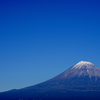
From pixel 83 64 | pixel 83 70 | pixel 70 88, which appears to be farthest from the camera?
pixel 83 64

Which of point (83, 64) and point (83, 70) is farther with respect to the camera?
point (83, 64)

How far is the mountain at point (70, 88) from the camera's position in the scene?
302 feet

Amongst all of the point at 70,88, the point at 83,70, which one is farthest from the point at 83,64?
the point at 70,88

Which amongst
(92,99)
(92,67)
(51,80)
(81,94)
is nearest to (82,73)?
(92,67)

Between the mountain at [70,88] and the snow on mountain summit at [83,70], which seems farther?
the snow on mountain summit at [83,70]

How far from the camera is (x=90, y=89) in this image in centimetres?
9994

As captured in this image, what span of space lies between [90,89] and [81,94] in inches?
350

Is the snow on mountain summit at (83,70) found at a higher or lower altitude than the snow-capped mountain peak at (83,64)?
lower

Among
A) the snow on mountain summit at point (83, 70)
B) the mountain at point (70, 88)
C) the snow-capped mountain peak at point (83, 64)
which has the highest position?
the snow-capped mountain peak at point (83, 64)

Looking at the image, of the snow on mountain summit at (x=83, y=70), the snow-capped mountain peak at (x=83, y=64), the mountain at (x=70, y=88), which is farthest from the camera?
the snow-capped mountain peak at (x=83, y=64)

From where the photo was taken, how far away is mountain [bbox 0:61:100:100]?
92.2 m

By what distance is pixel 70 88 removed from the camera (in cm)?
10462

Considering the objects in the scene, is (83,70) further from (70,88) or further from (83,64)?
(70,88)

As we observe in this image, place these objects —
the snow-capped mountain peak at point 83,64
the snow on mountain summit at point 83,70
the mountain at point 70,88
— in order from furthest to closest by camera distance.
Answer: the snow-capped mountain peak at point 83,64 → the snow on mountain summit at point 83,70 → the mountain at point 70,88
